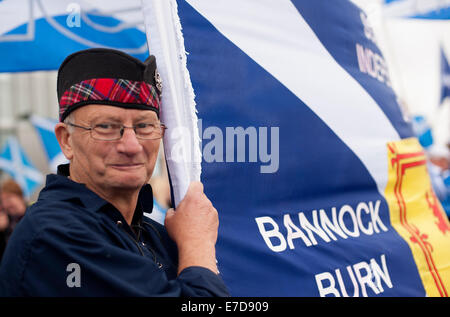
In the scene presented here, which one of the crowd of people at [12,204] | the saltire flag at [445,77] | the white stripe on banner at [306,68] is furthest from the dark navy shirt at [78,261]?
the saltire flag at [445,77]

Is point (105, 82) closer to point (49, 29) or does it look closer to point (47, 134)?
point (49, 29)

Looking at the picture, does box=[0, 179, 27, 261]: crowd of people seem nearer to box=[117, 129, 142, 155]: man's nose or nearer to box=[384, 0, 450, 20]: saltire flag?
box=[117, 129, 142, 155]: man's nose

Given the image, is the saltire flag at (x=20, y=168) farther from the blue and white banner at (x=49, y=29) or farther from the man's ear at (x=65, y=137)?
the man's ear at (x=65, y=137)

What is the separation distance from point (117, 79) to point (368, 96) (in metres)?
1.41

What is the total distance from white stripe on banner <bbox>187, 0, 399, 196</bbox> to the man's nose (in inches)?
20.0

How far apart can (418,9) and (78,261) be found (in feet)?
14.7

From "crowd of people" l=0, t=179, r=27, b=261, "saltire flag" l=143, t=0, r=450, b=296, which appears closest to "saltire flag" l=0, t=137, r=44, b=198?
"crowd of people" l=0, t=179, r=27, b=261

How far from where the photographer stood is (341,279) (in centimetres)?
195

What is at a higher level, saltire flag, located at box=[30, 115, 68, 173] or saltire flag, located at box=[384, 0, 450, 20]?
saltire flag, located at box=[384, 0, 450, 20]

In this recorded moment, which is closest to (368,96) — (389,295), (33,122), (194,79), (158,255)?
(389,295)

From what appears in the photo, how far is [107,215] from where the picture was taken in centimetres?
152

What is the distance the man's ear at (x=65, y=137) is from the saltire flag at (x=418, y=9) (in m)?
3.39

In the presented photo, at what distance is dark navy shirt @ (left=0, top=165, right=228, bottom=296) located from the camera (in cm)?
127

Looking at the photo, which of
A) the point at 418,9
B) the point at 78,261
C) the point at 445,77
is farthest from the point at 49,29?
the point at 445,77
